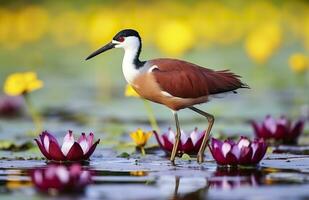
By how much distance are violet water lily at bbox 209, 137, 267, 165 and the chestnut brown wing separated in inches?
26.6

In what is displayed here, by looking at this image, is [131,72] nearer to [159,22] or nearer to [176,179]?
[176,179]

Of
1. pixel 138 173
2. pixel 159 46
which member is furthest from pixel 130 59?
pixel 159 46

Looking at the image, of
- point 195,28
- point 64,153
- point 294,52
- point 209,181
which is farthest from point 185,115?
point 195,28

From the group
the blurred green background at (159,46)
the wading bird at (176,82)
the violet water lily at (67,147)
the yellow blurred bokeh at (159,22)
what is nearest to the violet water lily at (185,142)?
the wading bird at (176,82)

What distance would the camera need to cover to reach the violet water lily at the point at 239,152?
6859 mm

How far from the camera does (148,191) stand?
5.75 m

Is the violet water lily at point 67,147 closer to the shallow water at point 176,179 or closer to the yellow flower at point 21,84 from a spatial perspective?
the shallow water at point 176,179

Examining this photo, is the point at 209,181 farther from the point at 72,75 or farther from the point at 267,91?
the point at 72,75

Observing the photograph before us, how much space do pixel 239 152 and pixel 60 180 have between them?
182cm

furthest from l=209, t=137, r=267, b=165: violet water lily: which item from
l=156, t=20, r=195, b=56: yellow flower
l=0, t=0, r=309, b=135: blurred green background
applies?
l=156, t=20, r=195, b=56: yellow flower

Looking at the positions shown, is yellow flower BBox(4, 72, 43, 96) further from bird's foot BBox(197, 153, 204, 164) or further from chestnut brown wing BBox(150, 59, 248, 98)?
bird's foot BBox(197, 153, 204, 164)

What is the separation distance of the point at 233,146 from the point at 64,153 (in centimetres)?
135

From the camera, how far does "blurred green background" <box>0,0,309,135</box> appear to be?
13039 millimetres

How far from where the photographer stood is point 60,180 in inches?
216
